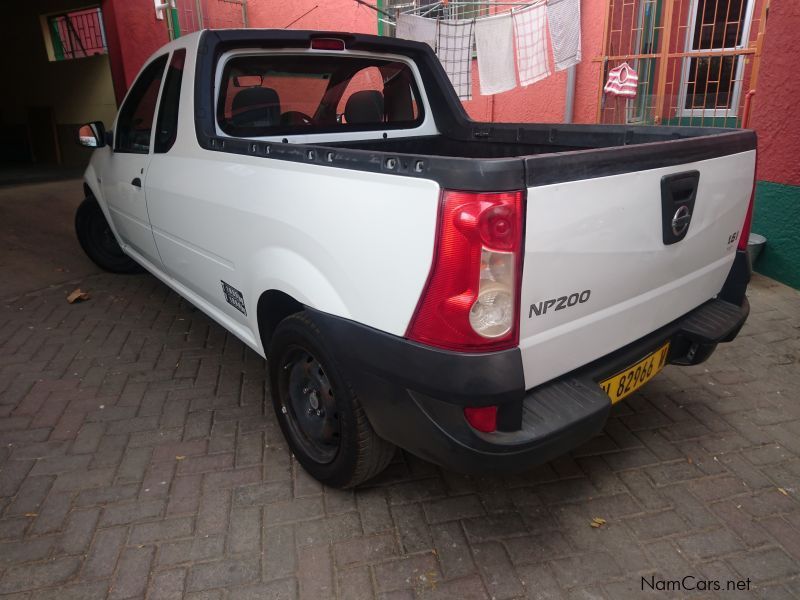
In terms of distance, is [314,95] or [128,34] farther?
[128,34]

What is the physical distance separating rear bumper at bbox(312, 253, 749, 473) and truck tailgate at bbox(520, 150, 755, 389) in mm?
90

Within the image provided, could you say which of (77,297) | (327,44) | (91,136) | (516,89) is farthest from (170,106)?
(516,89)

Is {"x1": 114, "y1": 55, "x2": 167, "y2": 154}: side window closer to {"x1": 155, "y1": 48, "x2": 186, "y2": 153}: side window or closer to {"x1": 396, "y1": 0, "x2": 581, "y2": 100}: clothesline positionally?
{"x1": 155, "y1": 48, "x2": 186, "y2": 153}: side window

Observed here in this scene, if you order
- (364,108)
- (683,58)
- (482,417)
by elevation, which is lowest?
(482,417)

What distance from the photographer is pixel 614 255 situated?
6.26 feet

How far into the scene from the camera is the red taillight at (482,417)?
5.82 feet

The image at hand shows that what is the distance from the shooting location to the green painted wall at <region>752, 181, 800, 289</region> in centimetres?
468

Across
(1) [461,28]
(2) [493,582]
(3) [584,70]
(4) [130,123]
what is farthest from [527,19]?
(2) [493,582]

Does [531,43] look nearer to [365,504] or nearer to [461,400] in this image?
[365,504]

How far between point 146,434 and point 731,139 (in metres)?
2.99

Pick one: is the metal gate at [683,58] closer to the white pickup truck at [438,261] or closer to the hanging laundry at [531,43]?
the hanging laundry at [531,43]

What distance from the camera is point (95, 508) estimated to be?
242 centimetres
